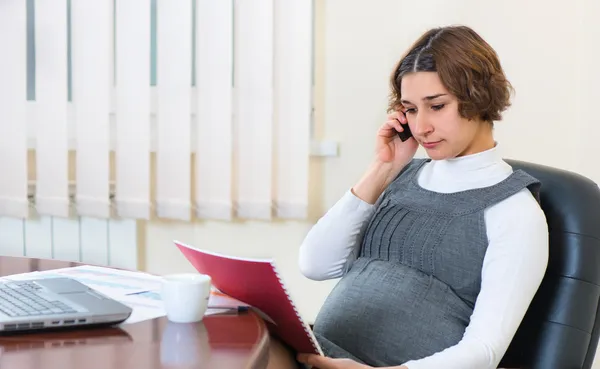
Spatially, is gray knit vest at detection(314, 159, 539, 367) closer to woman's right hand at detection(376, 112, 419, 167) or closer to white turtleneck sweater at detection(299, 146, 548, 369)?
white turtleneck sweater at detection(299, 146, 548, 369)

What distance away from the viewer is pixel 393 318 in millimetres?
1297

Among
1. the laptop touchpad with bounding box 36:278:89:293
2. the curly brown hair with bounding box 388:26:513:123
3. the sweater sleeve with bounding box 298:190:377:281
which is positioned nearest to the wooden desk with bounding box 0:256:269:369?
the laptop touchpad with bounding box 36:278:89:293

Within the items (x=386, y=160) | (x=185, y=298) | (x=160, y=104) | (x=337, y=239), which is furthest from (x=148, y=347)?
(x=160, y=104)

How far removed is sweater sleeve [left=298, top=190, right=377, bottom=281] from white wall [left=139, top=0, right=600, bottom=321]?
0.87 meters

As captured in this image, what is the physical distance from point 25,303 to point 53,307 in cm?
5

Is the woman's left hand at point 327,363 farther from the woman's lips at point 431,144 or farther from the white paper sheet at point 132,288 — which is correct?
the woman's lips at point 431,144

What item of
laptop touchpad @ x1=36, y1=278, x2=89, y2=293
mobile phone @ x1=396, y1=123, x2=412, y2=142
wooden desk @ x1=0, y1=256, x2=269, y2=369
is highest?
mobile phone @ x1=396, y1=123, x2=412, y2=142

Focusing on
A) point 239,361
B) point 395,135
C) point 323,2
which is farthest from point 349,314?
point 323,2

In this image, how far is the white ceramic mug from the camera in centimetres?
101

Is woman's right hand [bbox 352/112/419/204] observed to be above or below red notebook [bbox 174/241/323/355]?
above

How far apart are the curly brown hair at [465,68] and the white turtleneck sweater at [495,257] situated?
87 mm

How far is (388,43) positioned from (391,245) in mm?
1048

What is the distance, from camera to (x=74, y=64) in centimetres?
231

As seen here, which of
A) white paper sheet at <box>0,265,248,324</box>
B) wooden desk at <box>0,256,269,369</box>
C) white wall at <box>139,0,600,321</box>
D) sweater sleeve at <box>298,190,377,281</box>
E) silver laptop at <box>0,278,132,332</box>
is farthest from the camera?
white wall at <box>139,0,600,321</box>
